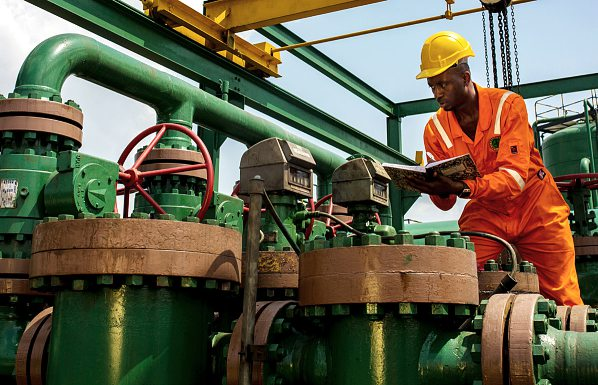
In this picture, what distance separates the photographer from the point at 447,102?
3.50m

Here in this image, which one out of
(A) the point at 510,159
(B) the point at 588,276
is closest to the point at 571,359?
(A) the point at 510,159

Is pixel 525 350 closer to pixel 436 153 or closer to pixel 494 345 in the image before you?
pixel 494 345

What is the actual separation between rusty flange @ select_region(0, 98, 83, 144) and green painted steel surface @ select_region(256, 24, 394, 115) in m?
6.31

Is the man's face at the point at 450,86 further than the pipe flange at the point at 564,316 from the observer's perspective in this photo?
Yes

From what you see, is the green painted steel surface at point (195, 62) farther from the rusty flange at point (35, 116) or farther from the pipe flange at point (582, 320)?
the pipe flange at point (582, 320)

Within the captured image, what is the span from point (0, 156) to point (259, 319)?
184 cm

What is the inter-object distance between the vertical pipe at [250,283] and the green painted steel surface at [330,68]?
7434 millimetres

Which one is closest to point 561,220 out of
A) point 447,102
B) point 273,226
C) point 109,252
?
point 447,102

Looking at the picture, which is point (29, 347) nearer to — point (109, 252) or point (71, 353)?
point (71, 353)

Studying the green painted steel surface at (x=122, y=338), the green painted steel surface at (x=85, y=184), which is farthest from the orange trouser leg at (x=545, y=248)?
the green painted steel surface at (x=85, y=184)

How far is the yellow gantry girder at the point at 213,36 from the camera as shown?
7754mm

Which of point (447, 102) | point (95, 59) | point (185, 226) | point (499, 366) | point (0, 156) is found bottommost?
point (499, 366)

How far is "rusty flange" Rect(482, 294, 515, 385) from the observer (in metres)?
2.16

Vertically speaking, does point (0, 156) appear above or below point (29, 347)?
above
